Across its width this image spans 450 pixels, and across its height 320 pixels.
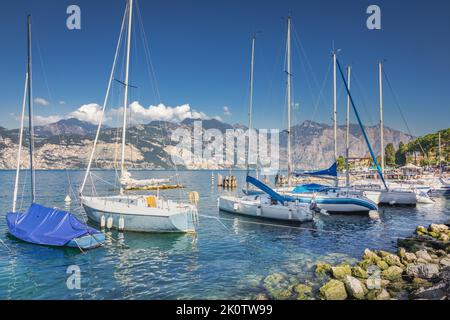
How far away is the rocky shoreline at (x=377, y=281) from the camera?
12.3 meters

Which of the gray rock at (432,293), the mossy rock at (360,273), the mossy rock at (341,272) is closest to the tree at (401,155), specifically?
the mossy rock at (360,273)

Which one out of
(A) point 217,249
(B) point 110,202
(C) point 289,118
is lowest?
(A) point 217,249

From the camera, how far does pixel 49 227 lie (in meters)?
19.9

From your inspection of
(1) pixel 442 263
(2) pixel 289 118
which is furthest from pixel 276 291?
(2) pixel 289 118

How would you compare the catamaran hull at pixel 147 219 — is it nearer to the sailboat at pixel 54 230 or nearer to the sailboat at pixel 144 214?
the sailboat at pixel 144 214

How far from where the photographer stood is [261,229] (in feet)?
87.8

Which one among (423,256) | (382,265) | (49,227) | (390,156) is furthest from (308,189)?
(390,156)

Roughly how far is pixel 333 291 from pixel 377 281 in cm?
262

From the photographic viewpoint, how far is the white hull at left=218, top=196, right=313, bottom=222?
2808cm

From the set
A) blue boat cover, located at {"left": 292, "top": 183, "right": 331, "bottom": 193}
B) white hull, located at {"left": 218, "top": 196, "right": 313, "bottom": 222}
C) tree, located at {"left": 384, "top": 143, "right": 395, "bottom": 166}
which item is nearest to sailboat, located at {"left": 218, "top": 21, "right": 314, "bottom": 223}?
white hull, located at {"left": 218, "top": 196, "right": 313, "bottom": 222}

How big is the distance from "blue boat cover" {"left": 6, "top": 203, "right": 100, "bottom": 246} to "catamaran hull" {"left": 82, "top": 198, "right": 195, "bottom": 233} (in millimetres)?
3851

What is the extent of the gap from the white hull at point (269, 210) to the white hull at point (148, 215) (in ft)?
28.5
